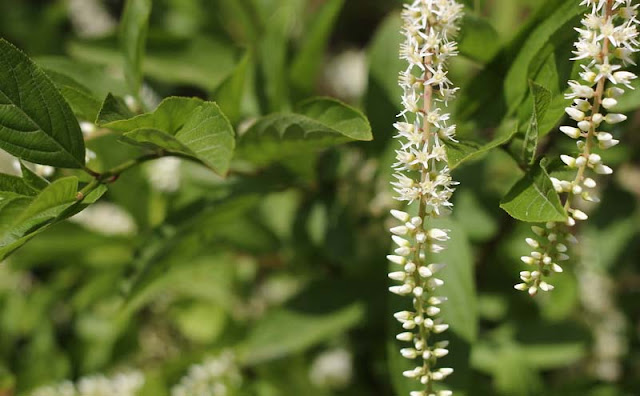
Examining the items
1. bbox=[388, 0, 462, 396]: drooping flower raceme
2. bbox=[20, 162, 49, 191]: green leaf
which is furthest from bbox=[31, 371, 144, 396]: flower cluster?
bbox=[388, 0, 462, 396]: drooping flower raceme

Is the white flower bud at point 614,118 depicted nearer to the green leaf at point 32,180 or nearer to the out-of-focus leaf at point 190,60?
the green leaf at point 32,180

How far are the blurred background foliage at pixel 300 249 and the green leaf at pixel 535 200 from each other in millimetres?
85

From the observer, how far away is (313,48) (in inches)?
67.8

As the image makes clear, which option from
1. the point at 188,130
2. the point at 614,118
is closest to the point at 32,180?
the point at 188,130

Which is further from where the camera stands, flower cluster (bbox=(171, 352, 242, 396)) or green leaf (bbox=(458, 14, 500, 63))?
flower cluster (bbox=(171, 352, 242, 396))

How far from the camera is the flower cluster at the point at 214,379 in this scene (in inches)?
76.0

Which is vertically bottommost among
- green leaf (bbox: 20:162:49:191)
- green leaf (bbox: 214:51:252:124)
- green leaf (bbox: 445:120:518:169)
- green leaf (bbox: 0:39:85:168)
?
green leaf (bbox: 445:120:518:169)

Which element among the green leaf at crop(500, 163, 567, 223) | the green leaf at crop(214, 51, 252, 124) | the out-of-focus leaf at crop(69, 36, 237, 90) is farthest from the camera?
the out-of-focus leaf at crop(69, 36, 237, 90)

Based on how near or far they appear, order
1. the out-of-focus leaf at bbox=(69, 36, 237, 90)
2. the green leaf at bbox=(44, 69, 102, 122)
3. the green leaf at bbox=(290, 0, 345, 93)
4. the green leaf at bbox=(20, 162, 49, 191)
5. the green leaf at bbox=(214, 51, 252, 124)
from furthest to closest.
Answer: the out-of-focus leaf at bbox=(69, 36, 237, 90)
the green leaf at bbox=(290, 0, 345, 93)
the green leaf at bbox=(214, 51, 252, 124)
the green leaf at bbox=(44, 69, 102, 122)
the green leaf at bbox=(20, 162, 49, 191)

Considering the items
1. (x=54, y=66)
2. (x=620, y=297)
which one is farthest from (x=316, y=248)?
(x=620, y=297)

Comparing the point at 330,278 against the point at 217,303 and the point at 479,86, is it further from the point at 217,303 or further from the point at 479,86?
the point at 479,86

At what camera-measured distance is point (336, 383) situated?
94.4 inches

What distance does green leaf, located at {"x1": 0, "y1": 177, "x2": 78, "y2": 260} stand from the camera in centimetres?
97

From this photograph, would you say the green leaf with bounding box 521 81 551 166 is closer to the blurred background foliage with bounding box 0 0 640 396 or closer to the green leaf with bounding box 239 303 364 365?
the blurred background foliage with bounding box 0 0 640 396
